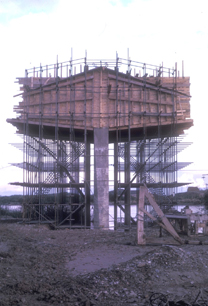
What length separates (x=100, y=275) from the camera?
9648mm

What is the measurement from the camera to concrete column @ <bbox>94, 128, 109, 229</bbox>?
24.0 metres

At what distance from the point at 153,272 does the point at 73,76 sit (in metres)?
18.0

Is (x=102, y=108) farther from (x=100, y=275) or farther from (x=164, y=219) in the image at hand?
(x=100, y=275)

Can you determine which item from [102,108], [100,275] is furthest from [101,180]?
[100,275]

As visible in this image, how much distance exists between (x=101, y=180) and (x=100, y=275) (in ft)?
48.7

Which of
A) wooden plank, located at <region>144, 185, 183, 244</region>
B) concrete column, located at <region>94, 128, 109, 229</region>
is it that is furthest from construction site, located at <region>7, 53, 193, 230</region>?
wooden plank, located at <region>144, 185, 183, 244</region>

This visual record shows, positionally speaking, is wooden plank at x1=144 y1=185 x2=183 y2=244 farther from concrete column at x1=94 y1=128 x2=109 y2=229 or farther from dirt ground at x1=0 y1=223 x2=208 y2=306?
concrete column at x1=94 y1=128 x2=109 y2=229

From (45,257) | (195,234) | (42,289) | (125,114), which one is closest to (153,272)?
(42,289)

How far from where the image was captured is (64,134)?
29266 millimetres

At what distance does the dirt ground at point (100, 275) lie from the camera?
831 centimetres

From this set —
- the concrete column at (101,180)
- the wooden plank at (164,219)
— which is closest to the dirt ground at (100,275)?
the wooden plank at (164,219)

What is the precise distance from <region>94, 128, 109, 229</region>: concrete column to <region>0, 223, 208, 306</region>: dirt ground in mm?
8408

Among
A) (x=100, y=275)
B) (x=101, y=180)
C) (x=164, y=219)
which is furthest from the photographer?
(x=101, y=180)

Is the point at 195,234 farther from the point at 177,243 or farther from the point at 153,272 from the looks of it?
the point at 153,272
